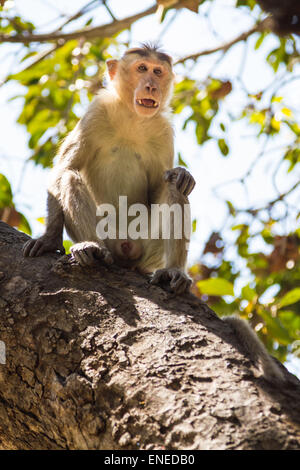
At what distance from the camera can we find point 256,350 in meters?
2.97

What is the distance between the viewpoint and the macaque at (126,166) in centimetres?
502

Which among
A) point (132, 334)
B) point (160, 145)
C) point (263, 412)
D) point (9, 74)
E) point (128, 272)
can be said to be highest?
point (9, 74)

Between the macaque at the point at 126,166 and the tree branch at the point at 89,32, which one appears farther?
the tree branch at the point at 89,32

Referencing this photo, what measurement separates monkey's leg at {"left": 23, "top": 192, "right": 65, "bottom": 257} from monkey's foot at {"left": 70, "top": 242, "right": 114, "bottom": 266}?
0.23 m

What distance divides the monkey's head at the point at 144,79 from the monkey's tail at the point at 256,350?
331 cm

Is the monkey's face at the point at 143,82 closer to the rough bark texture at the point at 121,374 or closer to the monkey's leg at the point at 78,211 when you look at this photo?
the monkey's leg at the point at 78,211

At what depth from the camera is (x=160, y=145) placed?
608cm

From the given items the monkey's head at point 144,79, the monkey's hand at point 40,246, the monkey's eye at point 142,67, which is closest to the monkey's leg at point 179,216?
the monkey's hand at point 40,246

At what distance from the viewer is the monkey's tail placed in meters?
2.70

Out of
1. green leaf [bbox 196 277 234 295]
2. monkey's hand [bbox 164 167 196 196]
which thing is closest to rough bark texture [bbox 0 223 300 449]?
monkey's hand [bbox 164 167 196 196]
